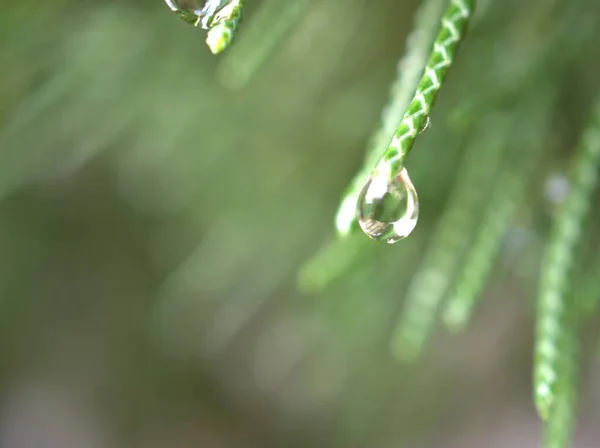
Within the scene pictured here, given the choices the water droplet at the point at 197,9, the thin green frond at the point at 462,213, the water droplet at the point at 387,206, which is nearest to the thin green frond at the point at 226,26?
the water droplet at the point at 197,9

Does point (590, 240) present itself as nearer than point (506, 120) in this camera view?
No

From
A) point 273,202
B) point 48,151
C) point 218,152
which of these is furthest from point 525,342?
point 48,151

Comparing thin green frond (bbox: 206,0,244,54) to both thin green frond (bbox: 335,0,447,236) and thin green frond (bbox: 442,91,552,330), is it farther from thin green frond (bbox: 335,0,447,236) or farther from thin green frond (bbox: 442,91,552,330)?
thin green frond (bbox: 442,91,552,330)

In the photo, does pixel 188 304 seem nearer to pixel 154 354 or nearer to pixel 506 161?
pixel 154 354

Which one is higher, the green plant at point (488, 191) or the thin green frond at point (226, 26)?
the thin green frond at point (226, 26)

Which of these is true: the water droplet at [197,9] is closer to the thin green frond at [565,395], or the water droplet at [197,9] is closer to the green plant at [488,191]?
the green plant at [488,191]
